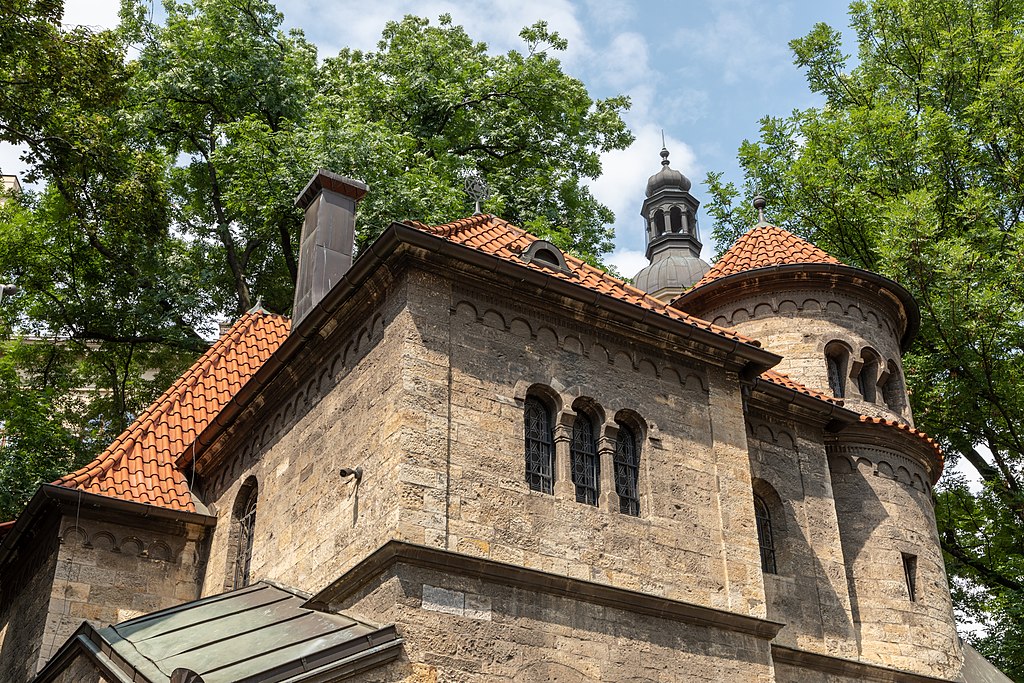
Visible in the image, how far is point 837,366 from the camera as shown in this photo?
16.7m

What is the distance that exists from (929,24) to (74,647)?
64.9 ft

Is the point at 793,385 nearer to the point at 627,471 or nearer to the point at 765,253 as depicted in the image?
the point at 765,253

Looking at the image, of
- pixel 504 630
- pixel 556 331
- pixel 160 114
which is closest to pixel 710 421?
pixel 556 331

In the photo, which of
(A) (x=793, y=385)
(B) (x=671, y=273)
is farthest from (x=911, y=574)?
(B) (x=671, y=273)

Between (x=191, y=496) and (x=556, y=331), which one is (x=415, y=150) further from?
(x=556, y=331)

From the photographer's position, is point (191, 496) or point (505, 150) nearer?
point (191, 496)

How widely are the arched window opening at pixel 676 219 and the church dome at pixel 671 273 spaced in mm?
1130

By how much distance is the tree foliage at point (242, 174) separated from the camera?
21.2 meters

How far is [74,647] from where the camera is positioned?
10617mm

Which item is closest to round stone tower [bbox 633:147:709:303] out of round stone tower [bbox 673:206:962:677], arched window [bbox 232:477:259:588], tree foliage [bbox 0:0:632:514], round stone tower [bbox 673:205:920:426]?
tree foliage [bbox 0:0:632:514]

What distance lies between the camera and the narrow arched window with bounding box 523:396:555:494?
36.8 ft

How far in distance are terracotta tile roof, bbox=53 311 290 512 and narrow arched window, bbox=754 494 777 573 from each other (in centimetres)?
698

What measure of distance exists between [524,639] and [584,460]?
7.28 ft

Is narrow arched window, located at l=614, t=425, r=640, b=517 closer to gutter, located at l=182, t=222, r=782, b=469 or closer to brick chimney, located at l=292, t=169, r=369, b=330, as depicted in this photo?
gutter, located at l=182, t=222, r=782, b=469
